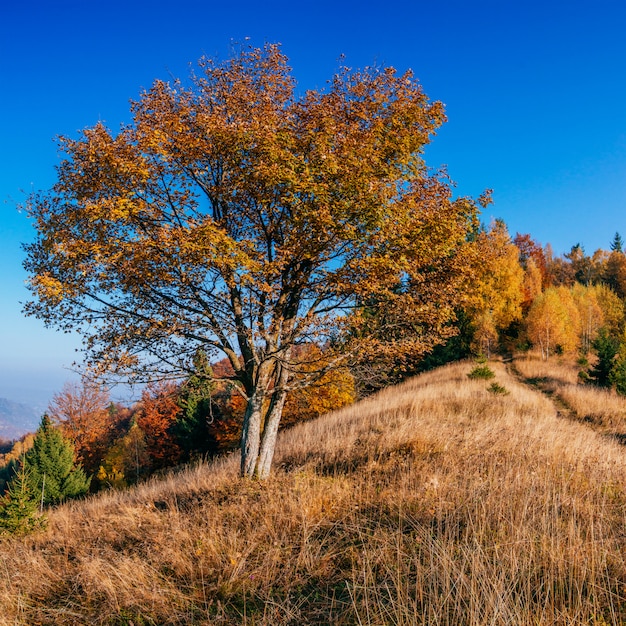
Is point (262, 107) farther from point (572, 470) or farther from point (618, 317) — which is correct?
point (618, 317)

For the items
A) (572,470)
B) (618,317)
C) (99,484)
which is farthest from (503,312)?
(99,484)

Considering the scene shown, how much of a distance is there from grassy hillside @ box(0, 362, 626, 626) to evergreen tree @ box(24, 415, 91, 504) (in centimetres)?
2738

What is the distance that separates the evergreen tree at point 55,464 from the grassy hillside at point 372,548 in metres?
27.4

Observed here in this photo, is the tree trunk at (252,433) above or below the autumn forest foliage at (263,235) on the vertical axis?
below

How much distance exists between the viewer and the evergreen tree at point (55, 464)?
29.8 meters

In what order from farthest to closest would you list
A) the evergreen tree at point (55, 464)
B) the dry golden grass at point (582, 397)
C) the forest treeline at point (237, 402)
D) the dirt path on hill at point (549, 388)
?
1. the evergreen tree at point (55, 464)
2. the forest treeline at point (237, 402)
3. the dirt path on hill at point (549, 388)
4. the dry golden grass at point (582, 397)

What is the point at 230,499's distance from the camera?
6633mm

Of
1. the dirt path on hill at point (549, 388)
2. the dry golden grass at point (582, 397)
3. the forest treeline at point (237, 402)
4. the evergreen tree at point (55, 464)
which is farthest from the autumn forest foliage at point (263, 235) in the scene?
the evergreen tree at point (55, 464)

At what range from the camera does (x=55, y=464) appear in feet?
100

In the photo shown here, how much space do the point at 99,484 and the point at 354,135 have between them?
4201 centimetres

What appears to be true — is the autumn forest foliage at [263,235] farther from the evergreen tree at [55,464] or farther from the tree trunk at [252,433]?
the evergreen tree at [55,464]

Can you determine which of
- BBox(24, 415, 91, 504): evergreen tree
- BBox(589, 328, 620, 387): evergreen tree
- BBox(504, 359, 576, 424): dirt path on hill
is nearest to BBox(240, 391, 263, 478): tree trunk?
BBox(504, 359, 576, 424): dirt path on hill

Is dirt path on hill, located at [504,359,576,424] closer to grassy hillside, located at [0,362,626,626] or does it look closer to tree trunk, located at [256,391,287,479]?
grassy hillside, located at [0,362,626,626]

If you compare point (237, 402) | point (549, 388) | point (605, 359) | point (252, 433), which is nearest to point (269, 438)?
point (252, 433)
